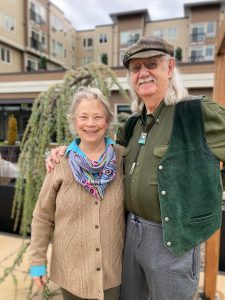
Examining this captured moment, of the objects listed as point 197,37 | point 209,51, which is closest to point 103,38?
point 197,37

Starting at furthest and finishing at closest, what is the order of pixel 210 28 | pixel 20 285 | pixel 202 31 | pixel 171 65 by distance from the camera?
1. pixel 202 31
2. pixel 210 28
3. pixel 20 285
4. pixel 171 65

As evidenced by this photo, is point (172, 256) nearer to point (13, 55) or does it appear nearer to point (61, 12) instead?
point (13, 55)

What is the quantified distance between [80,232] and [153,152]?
595mm

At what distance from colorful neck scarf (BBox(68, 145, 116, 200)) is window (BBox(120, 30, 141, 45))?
96.5 ft

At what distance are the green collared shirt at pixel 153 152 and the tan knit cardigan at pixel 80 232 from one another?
0.37 ft

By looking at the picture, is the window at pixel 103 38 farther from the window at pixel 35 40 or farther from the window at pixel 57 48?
the window at pixel 35 40

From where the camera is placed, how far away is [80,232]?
1547 mm

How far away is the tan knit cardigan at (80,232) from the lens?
1541 mm

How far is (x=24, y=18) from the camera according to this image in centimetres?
2453

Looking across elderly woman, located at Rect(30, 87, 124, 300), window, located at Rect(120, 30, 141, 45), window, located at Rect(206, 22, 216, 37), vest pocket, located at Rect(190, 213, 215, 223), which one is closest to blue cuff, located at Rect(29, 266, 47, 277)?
elderly woman, located at Rect(30, 87, 124, 300)

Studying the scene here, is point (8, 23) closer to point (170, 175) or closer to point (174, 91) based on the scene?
point (174, 91)

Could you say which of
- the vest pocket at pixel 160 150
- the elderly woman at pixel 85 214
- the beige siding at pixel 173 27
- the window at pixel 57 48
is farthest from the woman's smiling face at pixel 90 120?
the beige siding at pixel 173 27

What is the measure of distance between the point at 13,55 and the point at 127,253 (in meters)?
25.4

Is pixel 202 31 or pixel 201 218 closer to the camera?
pixel 201 218
